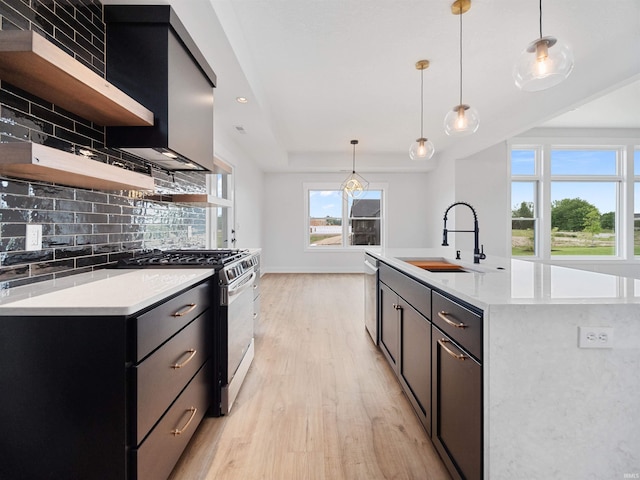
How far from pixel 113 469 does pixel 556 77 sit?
2731 millimetres

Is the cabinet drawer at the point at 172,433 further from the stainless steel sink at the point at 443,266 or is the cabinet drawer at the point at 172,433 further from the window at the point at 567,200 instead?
the window at the point at 567,200

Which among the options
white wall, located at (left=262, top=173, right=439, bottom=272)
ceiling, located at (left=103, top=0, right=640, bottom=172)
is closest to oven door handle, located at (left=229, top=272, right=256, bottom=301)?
ceiling, located at (left=103, top=0, right=640, bottom=172)

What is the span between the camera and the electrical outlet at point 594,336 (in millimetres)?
1109

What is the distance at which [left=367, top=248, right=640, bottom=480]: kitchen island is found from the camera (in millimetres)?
1108

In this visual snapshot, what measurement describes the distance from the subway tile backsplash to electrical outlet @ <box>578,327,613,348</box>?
224 centimetres

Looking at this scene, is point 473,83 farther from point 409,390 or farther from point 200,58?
point 409,390

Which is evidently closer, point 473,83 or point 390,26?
point 390,26

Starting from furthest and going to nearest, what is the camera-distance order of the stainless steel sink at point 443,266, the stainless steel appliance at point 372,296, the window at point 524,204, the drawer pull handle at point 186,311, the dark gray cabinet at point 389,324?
the window at point 524,204 → the stainless steel appliance at point 372,296 → the dark gray cabinet at point 389,324 → the stainless steel sink at point 443,266 → the drawer pull handle at point 186,311

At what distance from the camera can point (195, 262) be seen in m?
1.97

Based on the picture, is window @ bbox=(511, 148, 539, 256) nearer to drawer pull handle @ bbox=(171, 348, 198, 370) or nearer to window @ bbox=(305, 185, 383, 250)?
window @ bbox=(305, 185, 383, 250)

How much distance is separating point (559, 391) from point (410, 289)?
0.89 meters

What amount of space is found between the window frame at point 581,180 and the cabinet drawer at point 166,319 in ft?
20.1

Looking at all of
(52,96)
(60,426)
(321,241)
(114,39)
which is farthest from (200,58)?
(321,241)

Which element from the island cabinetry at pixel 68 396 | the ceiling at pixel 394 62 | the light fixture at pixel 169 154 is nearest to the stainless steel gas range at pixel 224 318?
the light fixture at pixel 169 154
